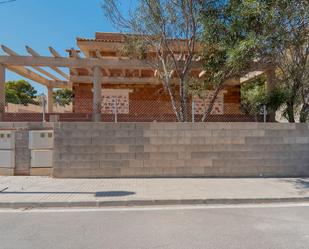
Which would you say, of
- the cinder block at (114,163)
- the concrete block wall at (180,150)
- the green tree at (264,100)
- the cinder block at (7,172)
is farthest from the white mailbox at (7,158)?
the green tree at (264,100)

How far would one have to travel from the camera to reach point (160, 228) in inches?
180

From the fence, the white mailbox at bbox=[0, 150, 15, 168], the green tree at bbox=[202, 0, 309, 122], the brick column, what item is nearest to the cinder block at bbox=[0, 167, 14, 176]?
the white mailbox at bbox=[0, 150, 15, 168]

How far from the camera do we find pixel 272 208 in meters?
5.70

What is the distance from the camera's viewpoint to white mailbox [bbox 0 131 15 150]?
848cm

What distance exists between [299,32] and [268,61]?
122cm

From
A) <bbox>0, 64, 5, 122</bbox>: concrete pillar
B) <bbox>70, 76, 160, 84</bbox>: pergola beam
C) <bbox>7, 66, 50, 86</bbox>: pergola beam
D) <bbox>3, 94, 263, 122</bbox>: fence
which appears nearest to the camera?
<bbox>3, 94, 263, 122</bbox>: fence

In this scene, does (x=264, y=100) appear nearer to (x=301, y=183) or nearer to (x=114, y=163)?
(x=301, y=183)

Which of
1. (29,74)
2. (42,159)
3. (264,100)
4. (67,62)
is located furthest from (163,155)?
(29,74)

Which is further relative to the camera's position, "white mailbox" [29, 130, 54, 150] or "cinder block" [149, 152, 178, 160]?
"white mailbox" [29, 130, 54, 150]

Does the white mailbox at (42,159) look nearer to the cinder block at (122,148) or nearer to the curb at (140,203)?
the cinder block at (122,148)

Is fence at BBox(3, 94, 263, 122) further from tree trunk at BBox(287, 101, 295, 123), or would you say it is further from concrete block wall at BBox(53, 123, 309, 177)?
tree trunk at BBox(287, 101, 295, 123)

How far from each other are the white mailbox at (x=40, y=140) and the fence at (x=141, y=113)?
26.9 inches

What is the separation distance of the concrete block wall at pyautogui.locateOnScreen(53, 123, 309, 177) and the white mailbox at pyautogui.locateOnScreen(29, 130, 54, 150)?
18.2 inches

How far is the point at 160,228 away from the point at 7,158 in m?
6.05
